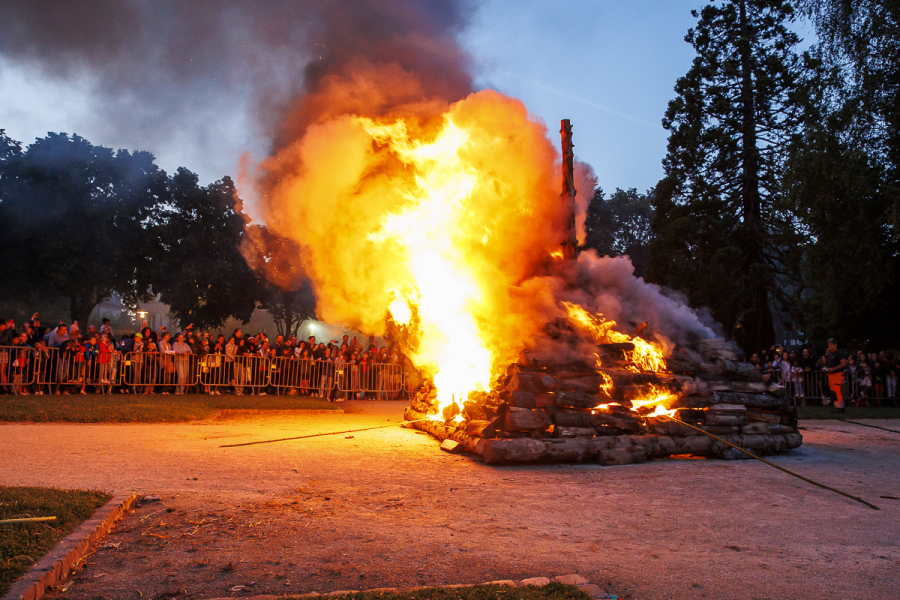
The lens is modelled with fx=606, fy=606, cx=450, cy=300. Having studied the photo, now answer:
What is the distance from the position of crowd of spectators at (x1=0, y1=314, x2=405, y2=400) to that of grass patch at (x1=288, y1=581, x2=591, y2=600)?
48.1ft

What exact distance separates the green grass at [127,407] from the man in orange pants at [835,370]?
Result: 14557 millimetres

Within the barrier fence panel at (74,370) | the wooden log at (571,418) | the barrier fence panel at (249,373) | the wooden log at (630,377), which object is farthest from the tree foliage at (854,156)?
the barrier fence panel at (74,370)

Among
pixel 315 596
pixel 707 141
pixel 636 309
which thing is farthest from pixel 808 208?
pixel 315 596

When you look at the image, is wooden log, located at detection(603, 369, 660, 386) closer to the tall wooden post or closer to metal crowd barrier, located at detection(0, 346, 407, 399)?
the tall wooden post

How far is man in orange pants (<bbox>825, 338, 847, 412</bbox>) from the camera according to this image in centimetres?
1789

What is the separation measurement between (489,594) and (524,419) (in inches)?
200

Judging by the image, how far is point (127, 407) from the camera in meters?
12.6

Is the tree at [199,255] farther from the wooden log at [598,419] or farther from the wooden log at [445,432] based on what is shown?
the wooden log at [598,419]

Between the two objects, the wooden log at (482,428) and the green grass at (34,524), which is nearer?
the green grass at (34,524)

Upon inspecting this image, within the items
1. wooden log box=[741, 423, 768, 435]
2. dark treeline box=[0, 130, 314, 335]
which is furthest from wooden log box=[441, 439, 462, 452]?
dark treeline box=[0, 130, 314, 335]

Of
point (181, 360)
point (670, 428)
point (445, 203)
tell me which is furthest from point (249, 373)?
point (670, 428)

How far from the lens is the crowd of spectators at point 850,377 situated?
19578 millimetres

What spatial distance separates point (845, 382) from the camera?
20.3m

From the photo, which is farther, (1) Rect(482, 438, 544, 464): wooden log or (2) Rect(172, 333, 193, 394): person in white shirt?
(2) Rect(172, 333, 193, 394): person in white shirt
